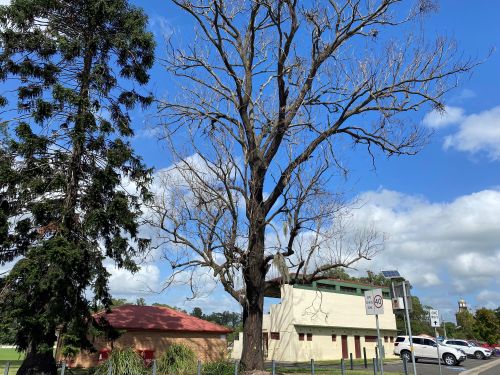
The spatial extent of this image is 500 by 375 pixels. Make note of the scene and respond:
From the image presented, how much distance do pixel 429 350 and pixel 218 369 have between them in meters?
25.1

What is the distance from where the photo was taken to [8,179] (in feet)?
54.7

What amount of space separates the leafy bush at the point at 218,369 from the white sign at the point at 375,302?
16.9ft

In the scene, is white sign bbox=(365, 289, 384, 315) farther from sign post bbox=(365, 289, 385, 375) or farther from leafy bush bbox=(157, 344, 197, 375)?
leafy bush bbox=(157, 344, 197, 375)

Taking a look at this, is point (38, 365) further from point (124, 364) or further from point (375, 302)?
point (375, 302)

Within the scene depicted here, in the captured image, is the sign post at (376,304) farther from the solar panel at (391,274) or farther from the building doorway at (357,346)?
the building doorway at (357,346)

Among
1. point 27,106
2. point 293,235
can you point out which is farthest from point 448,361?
point 27,106

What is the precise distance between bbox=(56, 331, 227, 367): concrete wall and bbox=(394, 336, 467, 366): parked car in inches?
506

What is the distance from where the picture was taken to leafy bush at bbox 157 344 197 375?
17.9 metres

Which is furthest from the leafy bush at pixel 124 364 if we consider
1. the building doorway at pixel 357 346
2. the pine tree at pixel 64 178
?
the building doorway at pixel 357 346

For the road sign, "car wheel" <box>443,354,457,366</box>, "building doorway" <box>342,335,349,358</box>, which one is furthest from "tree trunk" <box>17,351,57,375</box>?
"building doorway" <box>342,335,349,358</box>

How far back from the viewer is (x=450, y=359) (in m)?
33.3

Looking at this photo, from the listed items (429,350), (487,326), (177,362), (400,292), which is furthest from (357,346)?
(487,326)

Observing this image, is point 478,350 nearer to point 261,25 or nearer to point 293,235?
point 293,235

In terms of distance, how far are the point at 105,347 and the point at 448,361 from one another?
2369cm
